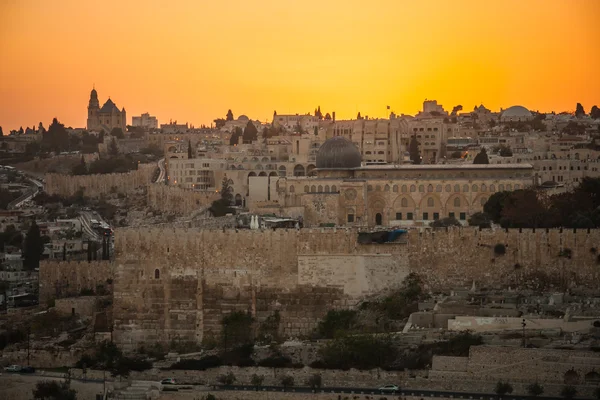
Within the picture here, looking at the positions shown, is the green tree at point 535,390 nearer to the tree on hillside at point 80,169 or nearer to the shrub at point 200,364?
the shrub at point 200,364

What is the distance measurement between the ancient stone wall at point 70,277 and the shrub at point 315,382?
47.6ft

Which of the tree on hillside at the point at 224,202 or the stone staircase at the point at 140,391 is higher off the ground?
the tree on hillside at the point at 224,202

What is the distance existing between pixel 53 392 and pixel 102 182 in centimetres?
4261

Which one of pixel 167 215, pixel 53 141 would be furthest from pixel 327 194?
pixel 53 141

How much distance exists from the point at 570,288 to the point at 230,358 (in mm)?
8729

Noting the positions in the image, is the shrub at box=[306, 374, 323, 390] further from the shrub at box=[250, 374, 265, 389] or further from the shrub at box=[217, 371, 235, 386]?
the shrub at box=[217, 371, 235, 386]

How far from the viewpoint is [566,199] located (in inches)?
1868

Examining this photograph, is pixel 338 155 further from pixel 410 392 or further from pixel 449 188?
pixel 410 392

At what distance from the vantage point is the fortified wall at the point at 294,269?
4075 cm

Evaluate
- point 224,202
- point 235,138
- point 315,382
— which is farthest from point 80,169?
point 315,382

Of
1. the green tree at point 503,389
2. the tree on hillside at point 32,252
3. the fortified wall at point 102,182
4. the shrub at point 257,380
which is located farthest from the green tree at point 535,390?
the fortified wall at point 102,182

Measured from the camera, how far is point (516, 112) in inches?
3853

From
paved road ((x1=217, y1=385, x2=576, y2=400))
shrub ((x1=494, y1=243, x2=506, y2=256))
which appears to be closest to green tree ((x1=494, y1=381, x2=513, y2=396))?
paved road ((x1=217, y1=385, x2=576, y2=400))

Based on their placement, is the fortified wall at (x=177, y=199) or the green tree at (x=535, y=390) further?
the fortified wall at (x=177, y=199)
